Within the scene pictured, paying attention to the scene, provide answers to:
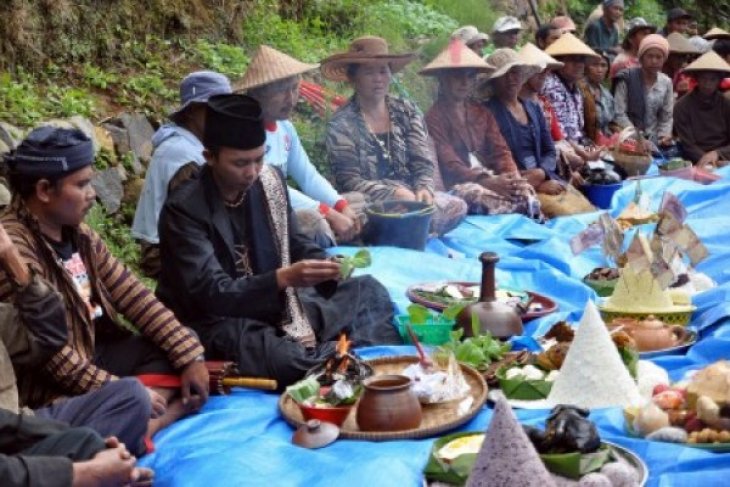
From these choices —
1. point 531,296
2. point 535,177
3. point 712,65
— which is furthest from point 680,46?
point 531,296

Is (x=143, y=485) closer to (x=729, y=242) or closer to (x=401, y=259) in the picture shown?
(x=401, y=259)

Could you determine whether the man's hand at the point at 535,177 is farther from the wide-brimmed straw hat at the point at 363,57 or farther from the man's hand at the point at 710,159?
the man's hand at the point at 710,159

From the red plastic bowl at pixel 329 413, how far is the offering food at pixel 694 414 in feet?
3.11

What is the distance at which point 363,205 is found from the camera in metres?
6.25

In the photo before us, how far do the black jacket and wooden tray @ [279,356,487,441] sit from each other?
43 cm

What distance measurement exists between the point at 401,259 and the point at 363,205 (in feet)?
2.07

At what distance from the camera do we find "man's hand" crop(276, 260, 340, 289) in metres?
3.89

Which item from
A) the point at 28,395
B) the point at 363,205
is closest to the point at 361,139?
the point at 363,205

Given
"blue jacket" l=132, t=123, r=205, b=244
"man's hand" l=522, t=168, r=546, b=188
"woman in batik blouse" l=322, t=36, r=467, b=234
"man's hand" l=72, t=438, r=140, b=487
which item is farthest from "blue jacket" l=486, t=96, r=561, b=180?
"man's hand" l=72, t=438, r=140, b=487

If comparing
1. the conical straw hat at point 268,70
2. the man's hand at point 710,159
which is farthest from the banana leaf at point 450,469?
the man's hand at point 710,159

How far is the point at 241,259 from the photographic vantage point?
424cm

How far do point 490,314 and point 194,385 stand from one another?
1349 mm

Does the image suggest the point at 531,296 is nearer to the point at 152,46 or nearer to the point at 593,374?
the point at 593,374

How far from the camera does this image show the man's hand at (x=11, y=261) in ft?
10.5
